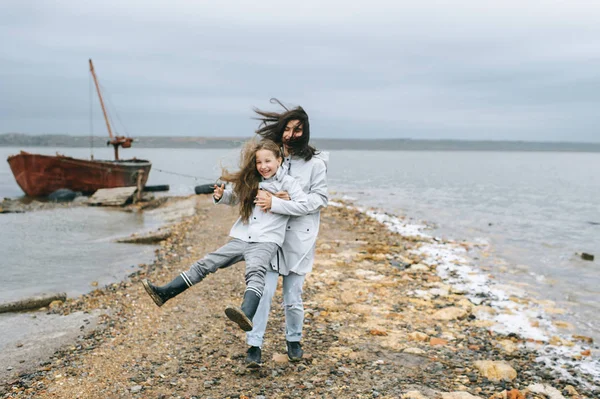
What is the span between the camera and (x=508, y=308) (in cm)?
861

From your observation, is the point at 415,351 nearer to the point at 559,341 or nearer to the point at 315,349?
the point at 315,349

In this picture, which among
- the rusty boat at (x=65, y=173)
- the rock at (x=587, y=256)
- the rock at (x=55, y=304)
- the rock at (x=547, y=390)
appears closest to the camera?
the rock at (x=547, y=390)

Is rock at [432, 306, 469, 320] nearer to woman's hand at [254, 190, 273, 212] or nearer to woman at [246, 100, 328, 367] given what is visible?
woman at [246, 100, 328, 367]

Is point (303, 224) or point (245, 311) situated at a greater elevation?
point (303, 224)

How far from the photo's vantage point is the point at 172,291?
176 inches

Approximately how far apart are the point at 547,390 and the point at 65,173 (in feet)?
98.7

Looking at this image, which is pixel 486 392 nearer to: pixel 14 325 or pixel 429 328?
pixel 429 328

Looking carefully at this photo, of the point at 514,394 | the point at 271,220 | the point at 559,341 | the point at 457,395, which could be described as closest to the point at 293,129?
the point at 271,220

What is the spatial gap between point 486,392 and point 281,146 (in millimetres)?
3109

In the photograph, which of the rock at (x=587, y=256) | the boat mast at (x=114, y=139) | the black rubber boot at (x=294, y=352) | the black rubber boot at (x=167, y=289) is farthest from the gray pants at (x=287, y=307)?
the boat mast at (x=114, y=139)

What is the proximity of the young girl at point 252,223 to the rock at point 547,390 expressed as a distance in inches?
119

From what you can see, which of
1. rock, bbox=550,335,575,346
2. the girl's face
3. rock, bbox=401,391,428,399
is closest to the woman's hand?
the girl's face

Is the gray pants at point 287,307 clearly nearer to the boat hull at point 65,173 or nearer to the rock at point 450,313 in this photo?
the rock at point 450,313

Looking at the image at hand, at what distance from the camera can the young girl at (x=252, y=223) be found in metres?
4.45
